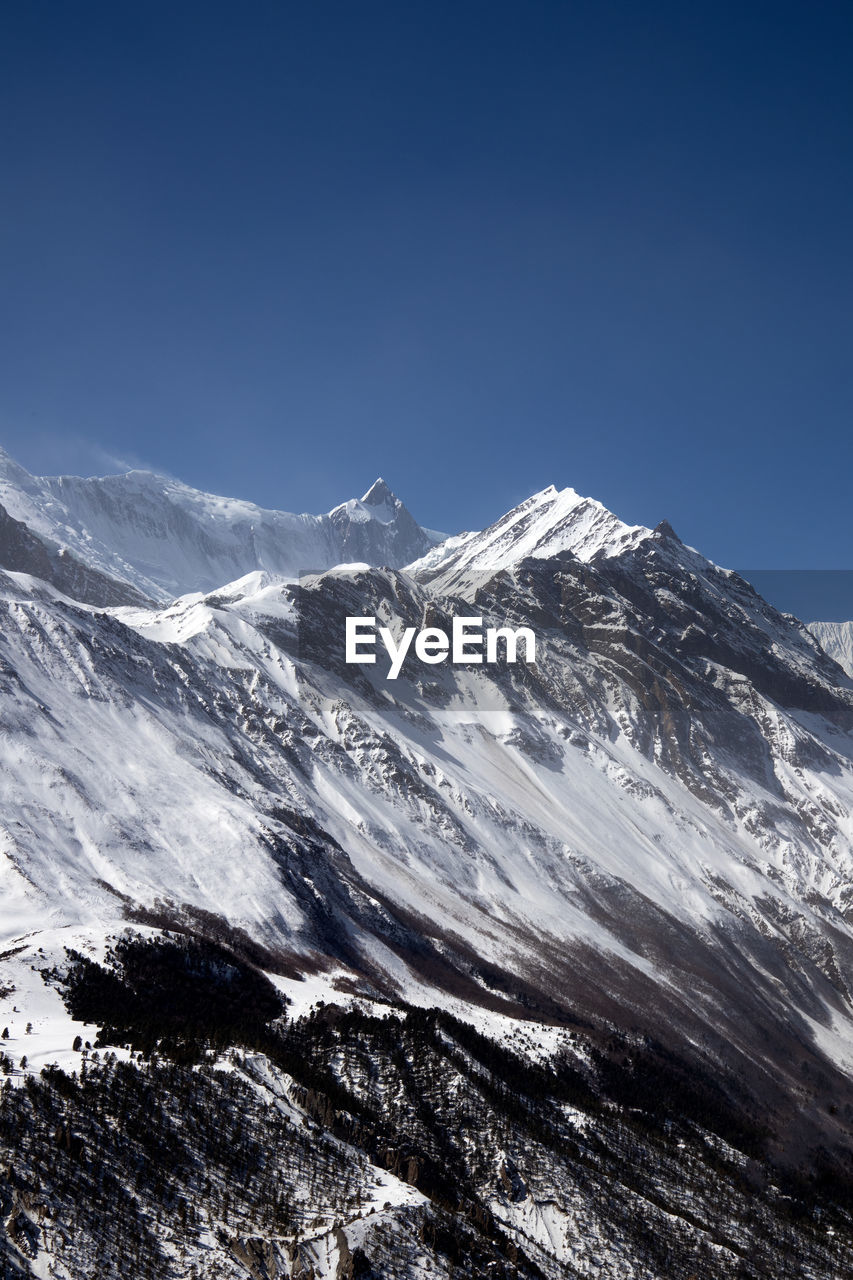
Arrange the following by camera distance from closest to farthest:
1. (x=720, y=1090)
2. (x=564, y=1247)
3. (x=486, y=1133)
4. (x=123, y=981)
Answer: (x=564, y=1247) → (x=486, y=1133) → (x=123, y=981) → (x=720, y=1090)

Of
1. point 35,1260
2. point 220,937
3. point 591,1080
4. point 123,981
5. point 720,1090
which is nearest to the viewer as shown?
point 35,1260

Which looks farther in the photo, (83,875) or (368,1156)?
(83,875)

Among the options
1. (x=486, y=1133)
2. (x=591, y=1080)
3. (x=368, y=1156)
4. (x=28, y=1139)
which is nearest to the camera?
(x=28, y=1139)

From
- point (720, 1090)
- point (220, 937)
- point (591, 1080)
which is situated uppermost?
point (220, 937)

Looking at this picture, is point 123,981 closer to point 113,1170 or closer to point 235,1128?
point 235,1128

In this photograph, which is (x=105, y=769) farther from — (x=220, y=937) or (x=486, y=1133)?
(x=486, y=1133)

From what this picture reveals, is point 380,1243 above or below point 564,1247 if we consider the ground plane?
above

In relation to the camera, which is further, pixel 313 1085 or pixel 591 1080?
pixel 591 1080

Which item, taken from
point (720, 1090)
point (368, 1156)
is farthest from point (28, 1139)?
point (720, 1090)

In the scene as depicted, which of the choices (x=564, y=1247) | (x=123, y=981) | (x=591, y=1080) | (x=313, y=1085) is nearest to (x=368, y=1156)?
(x=313, y=1085)
